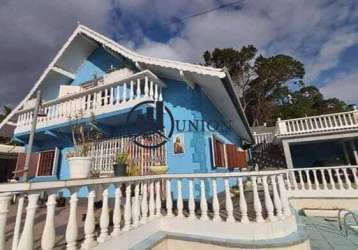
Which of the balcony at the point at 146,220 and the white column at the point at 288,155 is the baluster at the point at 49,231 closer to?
the balcony at the point at 146,220

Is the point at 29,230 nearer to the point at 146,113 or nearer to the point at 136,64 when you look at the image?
the point at 146,113

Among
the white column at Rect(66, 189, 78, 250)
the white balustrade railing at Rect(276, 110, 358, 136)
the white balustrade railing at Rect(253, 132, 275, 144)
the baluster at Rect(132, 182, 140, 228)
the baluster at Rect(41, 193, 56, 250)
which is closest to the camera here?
the baluster at Rect(41, 193, 56, 250)

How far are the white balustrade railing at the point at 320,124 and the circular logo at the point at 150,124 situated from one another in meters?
8.09

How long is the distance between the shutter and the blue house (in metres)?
0.04

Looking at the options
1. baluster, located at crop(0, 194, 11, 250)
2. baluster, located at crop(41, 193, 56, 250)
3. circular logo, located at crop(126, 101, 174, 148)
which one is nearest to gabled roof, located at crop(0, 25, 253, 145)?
circular logo, located at crop(126, 101, 174, 148)

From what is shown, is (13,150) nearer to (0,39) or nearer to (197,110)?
(0,39)

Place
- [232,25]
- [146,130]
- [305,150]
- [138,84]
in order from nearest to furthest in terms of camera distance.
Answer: [138,84], [146,130], [232,25], [305,150]

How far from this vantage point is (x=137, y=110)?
6.52 metres

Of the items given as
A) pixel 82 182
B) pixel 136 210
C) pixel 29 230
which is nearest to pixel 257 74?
pixel 136 210

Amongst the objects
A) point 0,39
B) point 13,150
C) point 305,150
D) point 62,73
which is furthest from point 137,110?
point 305,150

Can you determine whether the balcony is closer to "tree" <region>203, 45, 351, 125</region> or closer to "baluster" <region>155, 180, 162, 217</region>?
"baluster" <region>155, 180, 162, 217</region>

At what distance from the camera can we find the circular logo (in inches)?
259

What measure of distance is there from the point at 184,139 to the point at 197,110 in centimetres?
105

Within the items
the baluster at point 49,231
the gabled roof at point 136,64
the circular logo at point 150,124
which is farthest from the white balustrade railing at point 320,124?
the baluster at point 49,231
